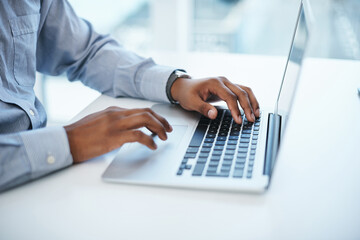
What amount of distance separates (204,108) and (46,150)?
34 centimetres

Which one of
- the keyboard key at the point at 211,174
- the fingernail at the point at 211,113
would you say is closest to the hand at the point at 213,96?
the fingernail at the point at 211,113

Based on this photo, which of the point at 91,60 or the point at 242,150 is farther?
the point at 91,60

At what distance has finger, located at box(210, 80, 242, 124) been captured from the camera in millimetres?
843

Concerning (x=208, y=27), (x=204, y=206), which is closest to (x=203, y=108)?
(x=204, y=206)

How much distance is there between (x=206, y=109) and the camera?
2.87 feet

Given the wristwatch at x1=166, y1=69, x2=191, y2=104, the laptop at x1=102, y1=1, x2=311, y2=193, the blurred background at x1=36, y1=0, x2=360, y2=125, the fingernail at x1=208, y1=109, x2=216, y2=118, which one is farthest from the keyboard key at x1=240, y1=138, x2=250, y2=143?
the blurred background at x1=36, y1=0, x2=360, y2=125

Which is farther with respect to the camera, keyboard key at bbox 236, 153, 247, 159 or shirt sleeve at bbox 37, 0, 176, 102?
shirt sleeve at bbox 37, 0, 176, 102

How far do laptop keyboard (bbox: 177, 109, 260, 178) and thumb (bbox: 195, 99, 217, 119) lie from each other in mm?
15

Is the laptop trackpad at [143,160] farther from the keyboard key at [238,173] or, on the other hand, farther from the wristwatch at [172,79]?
the wristwatch at [172,79]

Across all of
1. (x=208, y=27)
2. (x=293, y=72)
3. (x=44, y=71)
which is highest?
(x=293, y=72)

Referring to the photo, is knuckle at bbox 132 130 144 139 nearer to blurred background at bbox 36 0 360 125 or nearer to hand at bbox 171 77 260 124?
hand at bbox 171 77 260 124

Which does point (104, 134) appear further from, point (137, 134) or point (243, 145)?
point (243, 145)

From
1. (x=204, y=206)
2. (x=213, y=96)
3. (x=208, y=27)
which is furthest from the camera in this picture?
(x=208, y=27)

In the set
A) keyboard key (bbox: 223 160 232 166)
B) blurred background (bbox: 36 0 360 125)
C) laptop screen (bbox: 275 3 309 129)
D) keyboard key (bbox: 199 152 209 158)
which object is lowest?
blurred background (bbox: 36 0 360 125)
